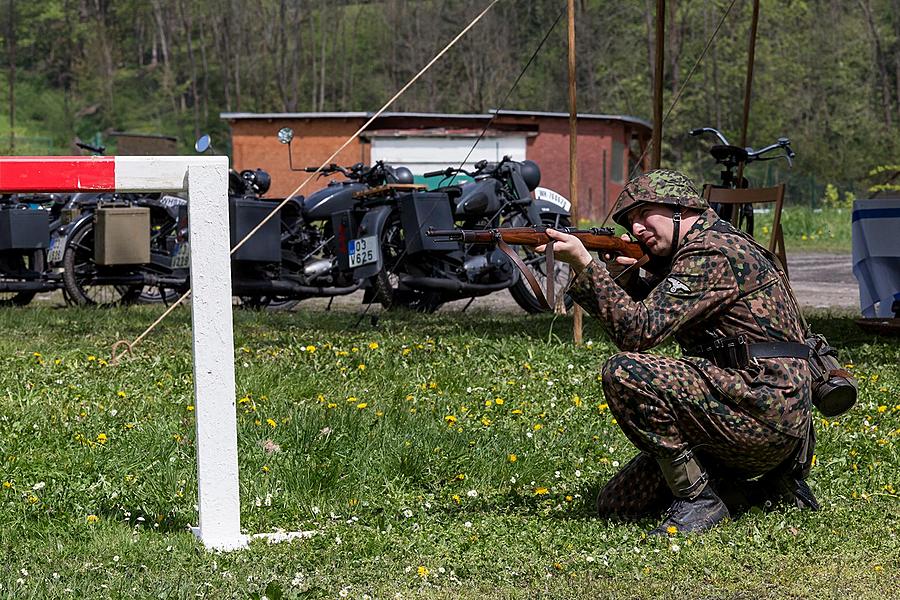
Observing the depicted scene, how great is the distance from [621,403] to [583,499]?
80 cm

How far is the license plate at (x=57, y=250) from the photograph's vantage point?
1126 cm

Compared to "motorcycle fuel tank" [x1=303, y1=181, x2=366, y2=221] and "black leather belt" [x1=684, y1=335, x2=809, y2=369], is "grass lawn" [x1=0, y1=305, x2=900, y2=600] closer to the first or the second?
"black leather belt" [x1=684, y1=335, x2=809, y2=369]

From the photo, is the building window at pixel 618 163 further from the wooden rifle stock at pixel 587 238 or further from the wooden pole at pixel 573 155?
the wooden rifle stock at pixel 587 238

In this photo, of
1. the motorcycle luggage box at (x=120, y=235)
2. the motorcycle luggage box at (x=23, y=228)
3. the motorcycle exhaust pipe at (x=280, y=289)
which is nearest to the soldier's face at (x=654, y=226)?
the motorcycle exhaust pipe at (x=280, y=289)

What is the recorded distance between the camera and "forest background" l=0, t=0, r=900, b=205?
5272cm

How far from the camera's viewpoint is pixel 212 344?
4.03m

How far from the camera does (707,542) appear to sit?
4125 mm

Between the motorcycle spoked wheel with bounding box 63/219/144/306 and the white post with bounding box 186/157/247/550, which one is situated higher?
the white post with bounding box 186/157/247/550

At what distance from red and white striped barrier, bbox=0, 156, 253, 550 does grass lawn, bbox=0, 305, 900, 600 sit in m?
0.25

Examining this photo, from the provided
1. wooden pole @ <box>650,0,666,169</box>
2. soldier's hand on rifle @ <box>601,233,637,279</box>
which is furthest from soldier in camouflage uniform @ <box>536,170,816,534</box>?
wooden pole @ <box>650,0,666,169</box>

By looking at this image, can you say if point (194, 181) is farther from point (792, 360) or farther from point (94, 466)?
point (792, 360)

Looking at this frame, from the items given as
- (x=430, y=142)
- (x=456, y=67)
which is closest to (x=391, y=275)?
(x=430, y=142)

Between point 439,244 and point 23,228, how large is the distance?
12.5 feet

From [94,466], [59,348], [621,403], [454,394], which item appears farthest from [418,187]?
[621,403]
